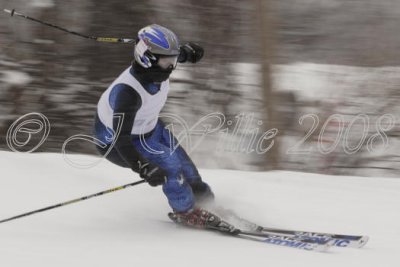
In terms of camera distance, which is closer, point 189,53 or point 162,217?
point 189,53

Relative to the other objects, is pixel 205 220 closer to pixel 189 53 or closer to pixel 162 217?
pixel 162 217

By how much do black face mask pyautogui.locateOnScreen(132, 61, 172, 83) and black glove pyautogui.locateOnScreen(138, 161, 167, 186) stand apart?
578mm

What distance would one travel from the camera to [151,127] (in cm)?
493

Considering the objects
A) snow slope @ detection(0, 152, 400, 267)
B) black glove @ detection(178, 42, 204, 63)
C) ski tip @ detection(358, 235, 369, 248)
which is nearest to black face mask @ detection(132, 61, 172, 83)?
black glove @ detection(178, 42, 204, 63)

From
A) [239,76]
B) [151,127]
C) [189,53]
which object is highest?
[239,76]

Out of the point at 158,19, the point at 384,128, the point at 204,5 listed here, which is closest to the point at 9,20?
the point at 158,19

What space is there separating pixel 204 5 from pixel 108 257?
3.89 meters

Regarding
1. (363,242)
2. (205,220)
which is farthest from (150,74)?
(363,242)

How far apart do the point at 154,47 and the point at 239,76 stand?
2.89 metres

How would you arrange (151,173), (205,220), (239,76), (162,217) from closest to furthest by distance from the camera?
(151,173)
(205,220)
(162,217)
(239,76)

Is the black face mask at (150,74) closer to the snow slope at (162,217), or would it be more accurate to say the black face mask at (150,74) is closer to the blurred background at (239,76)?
the snow slope at (162,217)

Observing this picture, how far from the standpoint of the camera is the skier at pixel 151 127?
440cm

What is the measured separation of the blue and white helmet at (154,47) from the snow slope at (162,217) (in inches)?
47.9

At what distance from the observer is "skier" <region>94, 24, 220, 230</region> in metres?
4.40
